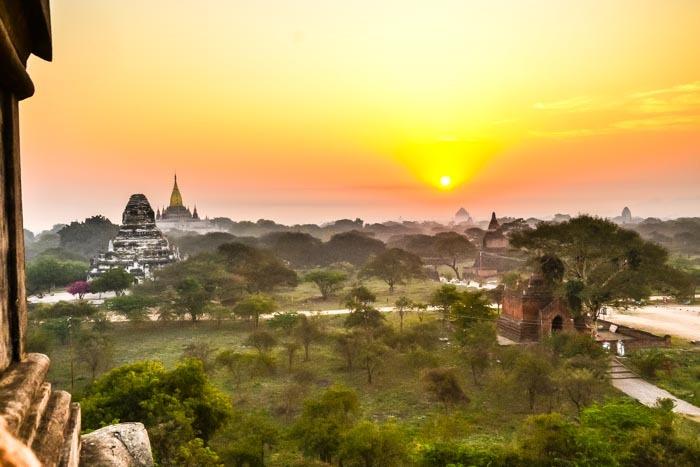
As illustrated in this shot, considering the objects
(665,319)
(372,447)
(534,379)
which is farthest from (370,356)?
(665,319)

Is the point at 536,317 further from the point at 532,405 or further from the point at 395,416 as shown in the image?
the point at 395,416

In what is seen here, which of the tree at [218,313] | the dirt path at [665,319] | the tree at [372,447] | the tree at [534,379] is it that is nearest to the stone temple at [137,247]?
the tree at [218,313]

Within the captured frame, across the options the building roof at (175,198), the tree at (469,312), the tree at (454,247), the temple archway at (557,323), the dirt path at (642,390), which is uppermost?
the building roof at (175,198)

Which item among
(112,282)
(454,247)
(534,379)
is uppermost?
(454,247)

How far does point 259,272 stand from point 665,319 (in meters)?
30.8

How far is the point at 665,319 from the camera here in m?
32.3

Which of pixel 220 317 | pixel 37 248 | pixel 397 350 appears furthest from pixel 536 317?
pixel 37 248

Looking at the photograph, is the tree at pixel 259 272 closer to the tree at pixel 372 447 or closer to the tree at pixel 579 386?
the tree at pixel 579 386

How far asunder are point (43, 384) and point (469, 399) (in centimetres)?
1623

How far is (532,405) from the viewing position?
640 inches

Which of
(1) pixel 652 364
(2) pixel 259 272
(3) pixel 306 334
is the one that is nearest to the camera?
(1) pixel 652 364

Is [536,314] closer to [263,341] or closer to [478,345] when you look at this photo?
[478,345]

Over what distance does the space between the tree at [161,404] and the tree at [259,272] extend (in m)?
26.9

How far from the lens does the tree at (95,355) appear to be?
796 inches
